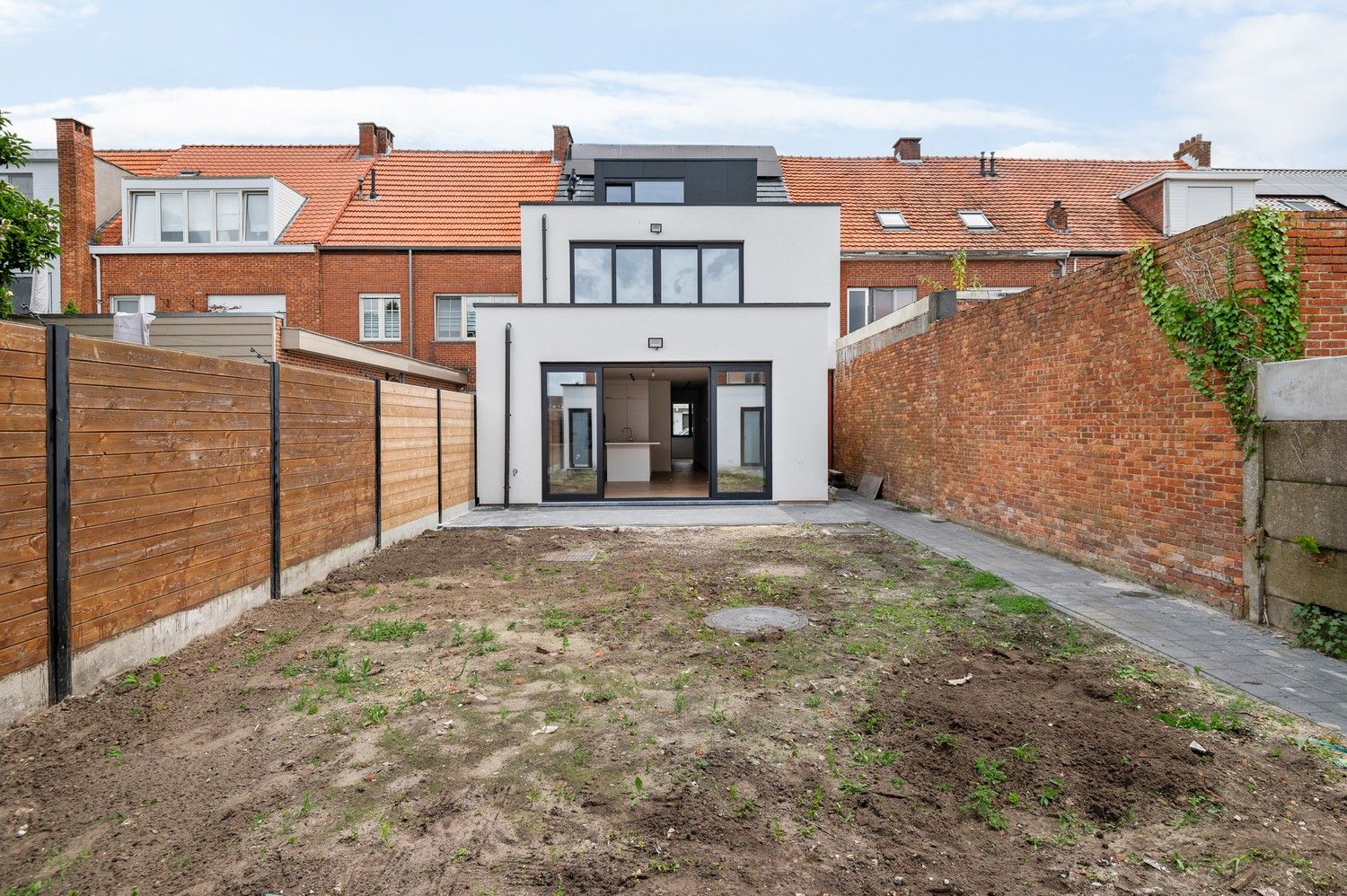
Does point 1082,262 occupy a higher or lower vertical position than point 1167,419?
higher

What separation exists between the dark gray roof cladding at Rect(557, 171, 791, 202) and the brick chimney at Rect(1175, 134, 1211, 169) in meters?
15.3

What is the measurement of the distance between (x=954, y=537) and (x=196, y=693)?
8234 mm

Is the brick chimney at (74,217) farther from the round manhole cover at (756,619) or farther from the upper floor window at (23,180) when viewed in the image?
the round manhole cover at (756,619)

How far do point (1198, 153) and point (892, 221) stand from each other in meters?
12.4

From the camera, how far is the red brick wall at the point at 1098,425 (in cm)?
542

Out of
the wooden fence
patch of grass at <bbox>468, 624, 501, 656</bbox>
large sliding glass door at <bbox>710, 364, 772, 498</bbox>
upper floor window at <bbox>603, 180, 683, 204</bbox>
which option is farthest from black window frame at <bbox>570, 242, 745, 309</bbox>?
patch of grass at <bbox>468, 624, 501, 656</bbox>

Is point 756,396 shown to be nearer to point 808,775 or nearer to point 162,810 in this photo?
point 808,775

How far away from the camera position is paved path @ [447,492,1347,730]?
3.88 m

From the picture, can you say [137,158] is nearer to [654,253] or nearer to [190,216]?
[190,216]

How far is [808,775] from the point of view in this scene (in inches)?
116

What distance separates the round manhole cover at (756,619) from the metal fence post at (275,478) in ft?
12.0

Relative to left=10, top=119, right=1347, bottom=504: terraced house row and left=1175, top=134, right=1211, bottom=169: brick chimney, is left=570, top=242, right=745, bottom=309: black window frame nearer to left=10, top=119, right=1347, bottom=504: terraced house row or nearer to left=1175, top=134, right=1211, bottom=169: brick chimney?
left=10, top=119, right=1347, bottom=504: terraced house row

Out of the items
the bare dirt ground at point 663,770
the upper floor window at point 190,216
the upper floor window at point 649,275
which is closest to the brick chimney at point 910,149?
the upper floor window at point 649,275

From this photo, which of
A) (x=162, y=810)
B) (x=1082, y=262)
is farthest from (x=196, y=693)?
(x=1082, y=262)
